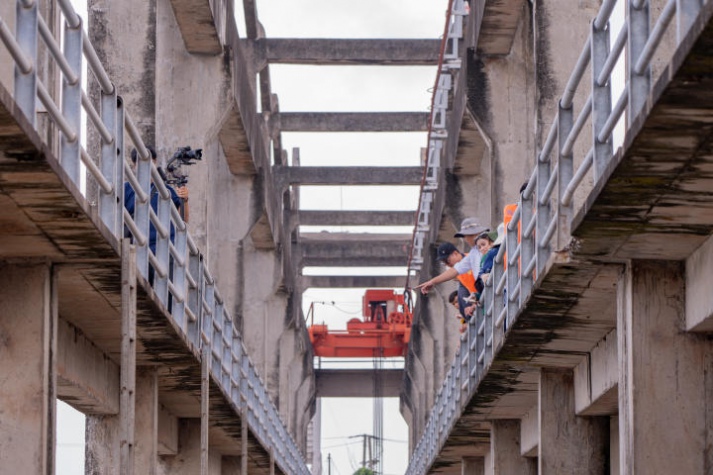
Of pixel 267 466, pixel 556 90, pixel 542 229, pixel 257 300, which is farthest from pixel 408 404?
pixel 542 229

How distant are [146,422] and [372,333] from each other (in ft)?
121

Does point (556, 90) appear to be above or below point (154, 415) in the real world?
above

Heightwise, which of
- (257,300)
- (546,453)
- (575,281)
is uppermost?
(257,300)

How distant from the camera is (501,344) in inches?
661

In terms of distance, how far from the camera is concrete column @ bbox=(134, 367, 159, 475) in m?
17.7

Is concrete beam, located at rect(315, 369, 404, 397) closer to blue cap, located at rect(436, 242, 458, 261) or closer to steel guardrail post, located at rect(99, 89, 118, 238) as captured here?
blue cap, located at rect(436, 242, 458, 261)

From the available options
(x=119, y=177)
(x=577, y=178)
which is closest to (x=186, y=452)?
(x=119, y=177)

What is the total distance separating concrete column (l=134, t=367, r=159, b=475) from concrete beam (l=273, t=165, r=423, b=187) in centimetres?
2437

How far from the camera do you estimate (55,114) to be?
10.7 meters

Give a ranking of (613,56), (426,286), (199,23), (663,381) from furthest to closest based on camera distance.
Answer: (199,23) → (426,286) → (663,381) → (613,56)

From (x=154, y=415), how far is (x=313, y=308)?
3968cm

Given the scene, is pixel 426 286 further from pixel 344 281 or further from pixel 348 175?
pixel 344 281

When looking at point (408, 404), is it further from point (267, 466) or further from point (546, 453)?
point (546, 453)

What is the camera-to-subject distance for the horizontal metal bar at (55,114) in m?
10.4
